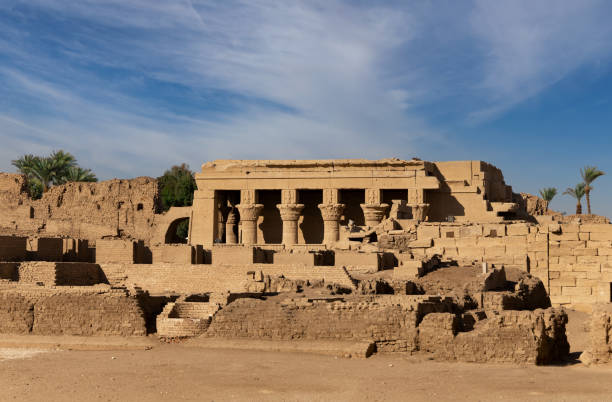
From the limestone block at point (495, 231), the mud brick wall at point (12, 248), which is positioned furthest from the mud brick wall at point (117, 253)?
the limestone block at point (495, 231)

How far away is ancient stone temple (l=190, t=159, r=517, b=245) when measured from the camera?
112 ft

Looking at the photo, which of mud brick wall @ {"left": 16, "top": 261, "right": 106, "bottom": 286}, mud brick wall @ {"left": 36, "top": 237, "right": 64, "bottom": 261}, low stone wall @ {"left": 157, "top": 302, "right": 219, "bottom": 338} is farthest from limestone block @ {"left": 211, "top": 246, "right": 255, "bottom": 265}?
low stone wall @ {"left": 157, "top": 302, "right": 219, "bottom": 338}

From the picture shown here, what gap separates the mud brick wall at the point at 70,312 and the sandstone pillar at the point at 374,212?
17783 mm

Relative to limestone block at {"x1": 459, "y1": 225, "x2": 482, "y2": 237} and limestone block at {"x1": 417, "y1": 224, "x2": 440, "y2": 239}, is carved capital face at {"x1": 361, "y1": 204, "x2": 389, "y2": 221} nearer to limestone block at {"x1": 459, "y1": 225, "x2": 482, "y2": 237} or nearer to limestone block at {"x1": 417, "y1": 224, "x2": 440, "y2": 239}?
limestone block at {"x1": 417, "y1": 224, "x2": 440, "y2": 239}

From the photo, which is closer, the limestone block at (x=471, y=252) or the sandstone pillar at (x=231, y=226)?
the limestone block at (x=471, y=252)

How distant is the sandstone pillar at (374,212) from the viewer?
34.1 meters

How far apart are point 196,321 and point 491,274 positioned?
778 centimetres

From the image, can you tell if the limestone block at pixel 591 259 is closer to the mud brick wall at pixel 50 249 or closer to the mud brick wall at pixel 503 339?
the mud brick wall at pixel 503 339

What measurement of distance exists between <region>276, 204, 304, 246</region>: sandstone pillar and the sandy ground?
19.7 metres

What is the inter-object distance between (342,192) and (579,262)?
1416 cm

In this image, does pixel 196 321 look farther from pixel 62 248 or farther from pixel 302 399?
pixel 62 248

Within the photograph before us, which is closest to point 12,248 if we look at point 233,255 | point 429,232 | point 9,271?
point 9,271

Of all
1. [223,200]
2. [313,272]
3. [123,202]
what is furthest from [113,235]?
[313,272]

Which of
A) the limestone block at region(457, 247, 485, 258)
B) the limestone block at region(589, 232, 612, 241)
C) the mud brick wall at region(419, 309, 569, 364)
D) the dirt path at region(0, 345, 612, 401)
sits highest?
the limestone block at region(589, 232, 612, 241)
